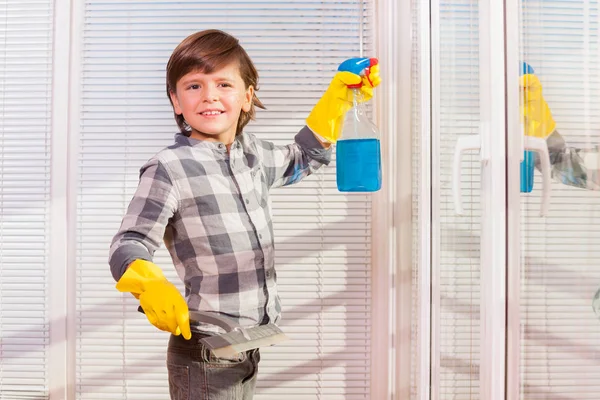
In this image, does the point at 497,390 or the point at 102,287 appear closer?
the point at 497,390

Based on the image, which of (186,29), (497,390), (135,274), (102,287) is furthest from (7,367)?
(497,390)

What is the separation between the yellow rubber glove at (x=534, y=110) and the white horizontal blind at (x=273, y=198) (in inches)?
46.8

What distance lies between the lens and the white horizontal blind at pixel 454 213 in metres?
1.18

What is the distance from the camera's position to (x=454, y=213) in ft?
4.30

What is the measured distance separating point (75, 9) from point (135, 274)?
127 cm

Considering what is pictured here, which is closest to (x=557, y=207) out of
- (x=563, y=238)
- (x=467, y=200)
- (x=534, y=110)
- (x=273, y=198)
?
(x=563, y=238)

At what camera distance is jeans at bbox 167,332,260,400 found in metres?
1.42

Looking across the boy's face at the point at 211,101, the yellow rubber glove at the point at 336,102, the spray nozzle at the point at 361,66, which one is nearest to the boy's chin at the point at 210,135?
the boy's face at the point at 211,101

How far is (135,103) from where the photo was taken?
215 centimetres

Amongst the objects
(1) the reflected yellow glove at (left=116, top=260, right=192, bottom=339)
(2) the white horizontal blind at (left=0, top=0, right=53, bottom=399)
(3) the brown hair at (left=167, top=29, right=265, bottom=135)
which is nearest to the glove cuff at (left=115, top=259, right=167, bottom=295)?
(1) the reflected yellow glove at (left=116, top=260, right=192, bottom=339)

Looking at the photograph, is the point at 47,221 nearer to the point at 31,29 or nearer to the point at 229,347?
the point at 31,29

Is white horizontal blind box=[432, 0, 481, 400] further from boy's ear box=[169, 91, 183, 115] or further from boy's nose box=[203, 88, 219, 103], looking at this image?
boy's ear box=[169, 91, 183, 115]

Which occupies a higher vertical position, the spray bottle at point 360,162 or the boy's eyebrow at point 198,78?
the boy's eyebrow at point 198,78

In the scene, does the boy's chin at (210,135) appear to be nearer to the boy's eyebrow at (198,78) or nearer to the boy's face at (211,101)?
the boy's face at (211,101)
